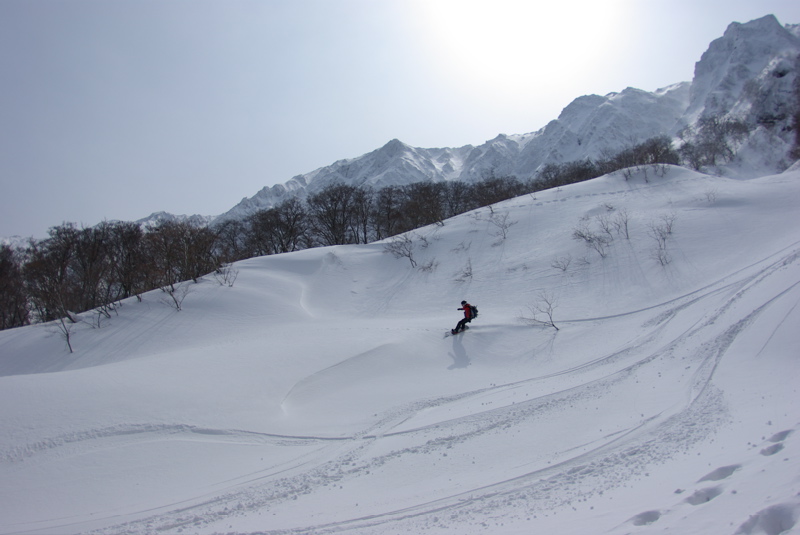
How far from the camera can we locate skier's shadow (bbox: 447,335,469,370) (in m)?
12.6

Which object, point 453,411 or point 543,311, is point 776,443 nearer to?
point 453,411

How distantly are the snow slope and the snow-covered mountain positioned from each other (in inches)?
2202

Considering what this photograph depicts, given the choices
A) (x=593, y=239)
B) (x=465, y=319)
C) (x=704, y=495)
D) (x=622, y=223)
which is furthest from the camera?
(x=622, y=223)

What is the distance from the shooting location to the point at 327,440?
8320 mm

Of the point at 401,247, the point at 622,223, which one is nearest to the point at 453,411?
the point at 622,223

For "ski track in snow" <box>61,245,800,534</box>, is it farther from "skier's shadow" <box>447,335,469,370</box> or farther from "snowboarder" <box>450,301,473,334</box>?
"snowboarder" <box>450,301,473,334</box>

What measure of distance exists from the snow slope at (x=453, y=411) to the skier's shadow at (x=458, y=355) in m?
0.07

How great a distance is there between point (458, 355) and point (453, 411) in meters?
4.30

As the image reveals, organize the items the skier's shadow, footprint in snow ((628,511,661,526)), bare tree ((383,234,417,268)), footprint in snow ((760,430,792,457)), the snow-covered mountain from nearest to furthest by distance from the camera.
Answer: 1. footprint in snow ((628,511,661,526))
2. footprint in snow ((760,430,792,457))
3. the skier's shadow
4. bare tree ((383,234,417,268))
5. the snow-covered mountain

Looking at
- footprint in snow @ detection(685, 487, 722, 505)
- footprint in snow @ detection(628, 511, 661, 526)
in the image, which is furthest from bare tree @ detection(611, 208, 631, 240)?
footprint in snow @ detection(628, 511, 661, 526)

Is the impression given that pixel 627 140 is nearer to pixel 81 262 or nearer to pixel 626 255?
pixel 626 255

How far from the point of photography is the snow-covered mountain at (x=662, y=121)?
69.8 metres

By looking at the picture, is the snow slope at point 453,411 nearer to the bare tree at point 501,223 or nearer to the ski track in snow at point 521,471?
the ski track in snow at point 521,471

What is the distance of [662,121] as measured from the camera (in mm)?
132625
